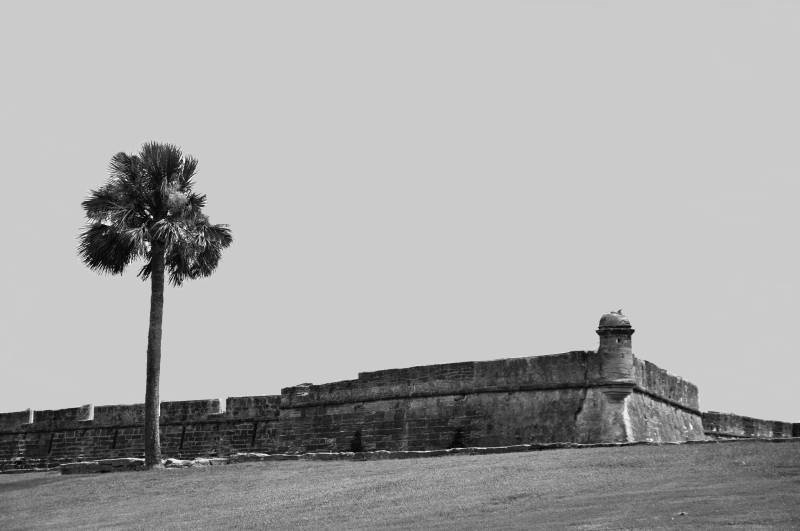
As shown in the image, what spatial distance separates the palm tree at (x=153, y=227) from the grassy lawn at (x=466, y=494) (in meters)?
5.18

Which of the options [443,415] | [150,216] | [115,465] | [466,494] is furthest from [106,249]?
[466,494]

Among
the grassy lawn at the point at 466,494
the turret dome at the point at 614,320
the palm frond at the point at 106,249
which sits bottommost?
the grassy lawn at the point at 466,494

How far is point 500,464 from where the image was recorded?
2273 centimetres

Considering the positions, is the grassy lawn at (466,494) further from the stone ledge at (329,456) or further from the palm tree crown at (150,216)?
the palm tree crown at (150,216)

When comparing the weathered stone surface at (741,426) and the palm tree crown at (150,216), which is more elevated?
the palm tree crown at (150,216)

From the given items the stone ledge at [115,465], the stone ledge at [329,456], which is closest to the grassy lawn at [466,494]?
the stone ledge at [329,456]

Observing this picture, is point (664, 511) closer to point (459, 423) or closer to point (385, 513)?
point (385, 513)

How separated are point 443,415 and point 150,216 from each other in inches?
337

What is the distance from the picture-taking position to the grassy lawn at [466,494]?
53.4 ft

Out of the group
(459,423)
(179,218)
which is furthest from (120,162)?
(459,423)

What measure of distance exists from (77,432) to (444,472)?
1986 cm

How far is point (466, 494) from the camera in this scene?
1992 centimetres

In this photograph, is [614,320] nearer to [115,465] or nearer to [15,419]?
[115,465]

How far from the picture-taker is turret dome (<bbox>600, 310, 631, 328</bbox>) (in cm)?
2758
